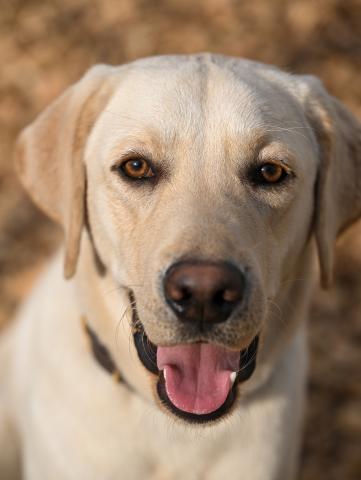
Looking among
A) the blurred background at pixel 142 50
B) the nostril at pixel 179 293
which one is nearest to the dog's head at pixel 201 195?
the nostril at pixel 179 293

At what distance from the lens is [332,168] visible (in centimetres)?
295

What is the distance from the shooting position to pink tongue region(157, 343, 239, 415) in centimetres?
266

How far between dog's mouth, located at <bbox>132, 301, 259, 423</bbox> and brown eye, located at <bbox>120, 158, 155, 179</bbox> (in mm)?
463

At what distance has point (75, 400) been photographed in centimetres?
312

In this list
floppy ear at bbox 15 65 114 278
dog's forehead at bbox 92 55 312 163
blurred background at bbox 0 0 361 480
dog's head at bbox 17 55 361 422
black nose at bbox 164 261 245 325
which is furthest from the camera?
blurred background at bbox 0 0 361 480

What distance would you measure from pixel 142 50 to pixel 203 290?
4.76 meters

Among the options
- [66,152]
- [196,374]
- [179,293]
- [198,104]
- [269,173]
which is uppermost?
[198,104]

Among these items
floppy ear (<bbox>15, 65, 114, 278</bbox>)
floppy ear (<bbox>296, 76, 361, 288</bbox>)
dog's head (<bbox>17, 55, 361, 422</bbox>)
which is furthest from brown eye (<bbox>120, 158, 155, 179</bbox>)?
floppy ear (<bbox>296, 76, 361, 288</bbox>)

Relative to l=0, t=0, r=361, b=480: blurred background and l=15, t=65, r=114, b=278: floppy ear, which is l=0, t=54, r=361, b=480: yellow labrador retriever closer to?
l=15, t=65, r=114, b=278: floppy ear

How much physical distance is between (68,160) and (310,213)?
962 millimetres

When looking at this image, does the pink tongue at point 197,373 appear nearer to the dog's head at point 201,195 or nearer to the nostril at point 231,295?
the dog's head at point 201,195

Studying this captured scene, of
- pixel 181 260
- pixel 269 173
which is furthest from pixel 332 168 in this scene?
pixel 181 260

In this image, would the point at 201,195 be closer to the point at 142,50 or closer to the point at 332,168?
the point at 332,168

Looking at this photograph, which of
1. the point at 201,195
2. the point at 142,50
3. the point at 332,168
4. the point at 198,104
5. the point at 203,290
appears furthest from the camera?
the point at 142,50
